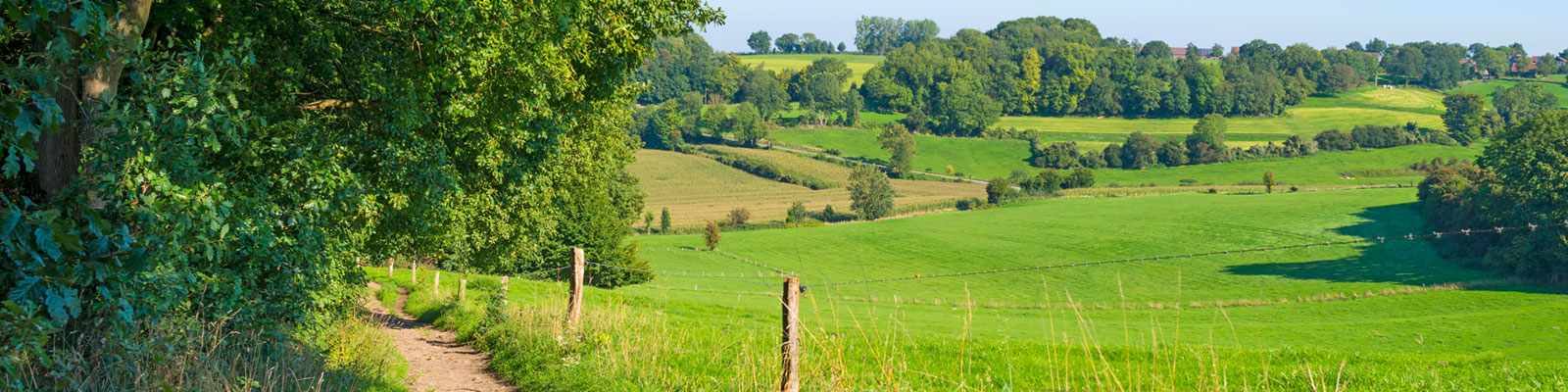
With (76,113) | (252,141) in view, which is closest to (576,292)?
(252,141)

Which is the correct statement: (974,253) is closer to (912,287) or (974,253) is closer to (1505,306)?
(912,287)

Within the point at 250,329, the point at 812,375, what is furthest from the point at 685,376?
the point at 250,329

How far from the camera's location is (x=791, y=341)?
25.3 ft

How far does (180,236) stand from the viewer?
319 inches

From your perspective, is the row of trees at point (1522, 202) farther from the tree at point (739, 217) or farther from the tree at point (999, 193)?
the tree at point (739, 217)

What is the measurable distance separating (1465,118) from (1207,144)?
46119 millimetres

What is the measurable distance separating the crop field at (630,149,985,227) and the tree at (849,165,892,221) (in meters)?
1.70

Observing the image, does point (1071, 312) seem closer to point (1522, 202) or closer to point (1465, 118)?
point (1522, 202)

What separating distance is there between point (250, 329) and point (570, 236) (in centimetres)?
4327

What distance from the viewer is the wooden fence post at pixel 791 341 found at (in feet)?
25.1

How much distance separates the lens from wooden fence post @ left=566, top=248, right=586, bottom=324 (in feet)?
42.8

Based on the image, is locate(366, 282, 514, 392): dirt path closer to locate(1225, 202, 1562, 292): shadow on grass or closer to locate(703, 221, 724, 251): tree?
locate(1225, 202, 1562, 292): shadow on grass

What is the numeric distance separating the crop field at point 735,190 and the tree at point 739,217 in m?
0.92

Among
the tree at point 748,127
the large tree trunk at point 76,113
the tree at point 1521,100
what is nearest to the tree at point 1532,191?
the large tree trunk at point 76,113
